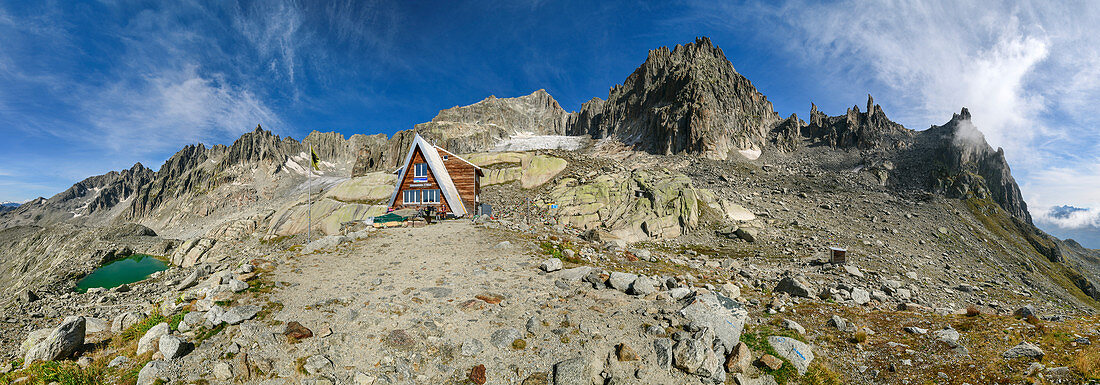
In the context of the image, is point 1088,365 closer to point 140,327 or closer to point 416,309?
point 416,309

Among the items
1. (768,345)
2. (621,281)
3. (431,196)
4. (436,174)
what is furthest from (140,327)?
(431,196)

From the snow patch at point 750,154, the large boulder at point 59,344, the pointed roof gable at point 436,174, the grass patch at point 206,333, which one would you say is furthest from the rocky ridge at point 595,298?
the snow patch at point 750,154

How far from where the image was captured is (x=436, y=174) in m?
27.7

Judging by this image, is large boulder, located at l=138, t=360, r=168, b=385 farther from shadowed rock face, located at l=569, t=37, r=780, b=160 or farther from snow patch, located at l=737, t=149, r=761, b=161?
snow patch, located at l=737, t=149, r=761, b=161

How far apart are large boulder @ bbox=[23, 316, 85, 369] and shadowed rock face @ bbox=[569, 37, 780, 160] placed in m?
92.8

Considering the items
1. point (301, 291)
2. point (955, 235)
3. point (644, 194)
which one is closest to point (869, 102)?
point (955, 235)

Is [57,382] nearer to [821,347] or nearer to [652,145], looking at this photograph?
[821,347]

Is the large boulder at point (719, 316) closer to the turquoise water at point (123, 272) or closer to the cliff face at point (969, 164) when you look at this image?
the turquoise water at point (123, 272)

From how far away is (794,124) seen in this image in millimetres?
104312

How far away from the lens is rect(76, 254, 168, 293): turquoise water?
48.0 meters

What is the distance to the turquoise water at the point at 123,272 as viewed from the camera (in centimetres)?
4800

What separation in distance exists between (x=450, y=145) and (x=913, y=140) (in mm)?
137562

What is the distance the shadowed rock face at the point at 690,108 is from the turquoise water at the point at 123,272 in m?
103

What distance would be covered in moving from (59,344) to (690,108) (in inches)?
4012
